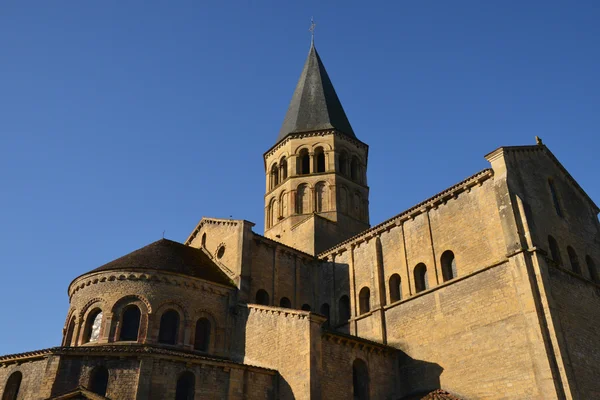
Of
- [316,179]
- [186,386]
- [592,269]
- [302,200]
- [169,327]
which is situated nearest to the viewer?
[186,386]

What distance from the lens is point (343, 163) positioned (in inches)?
1387

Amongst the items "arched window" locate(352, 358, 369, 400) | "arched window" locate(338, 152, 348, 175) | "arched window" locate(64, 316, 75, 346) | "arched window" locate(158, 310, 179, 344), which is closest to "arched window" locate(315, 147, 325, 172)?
"arched window" locate(338, 152, 348, 175)

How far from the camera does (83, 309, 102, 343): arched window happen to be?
2183 cm

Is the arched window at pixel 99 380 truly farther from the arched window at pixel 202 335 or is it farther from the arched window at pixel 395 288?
the arched window at pixel 395 288

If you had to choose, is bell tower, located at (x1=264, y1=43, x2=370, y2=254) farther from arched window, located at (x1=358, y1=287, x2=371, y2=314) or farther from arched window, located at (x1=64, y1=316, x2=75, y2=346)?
arched window, located at (x1=64, y1=316, x2=75, y2=346)

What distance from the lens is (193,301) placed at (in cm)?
2280

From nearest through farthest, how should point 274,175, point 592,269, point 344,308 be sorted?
1. point 592,269
2. point 344,308
3. point 274,175

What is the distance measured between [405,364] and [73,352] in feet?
41.8

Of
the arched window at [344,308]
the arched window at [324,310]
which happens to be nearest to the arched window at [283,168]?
the arched window at [324,310]

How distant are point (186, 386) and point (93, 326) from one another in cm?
567

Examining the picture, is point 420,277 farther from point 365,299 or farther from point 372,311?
point 365,299

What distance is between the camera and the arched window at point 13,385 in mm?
19391

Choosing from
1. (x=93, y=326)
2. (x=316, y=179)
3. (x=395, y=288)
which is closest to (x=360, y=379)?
(x=395, y=288)

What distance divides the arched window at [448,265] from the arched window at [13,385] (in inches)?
656
